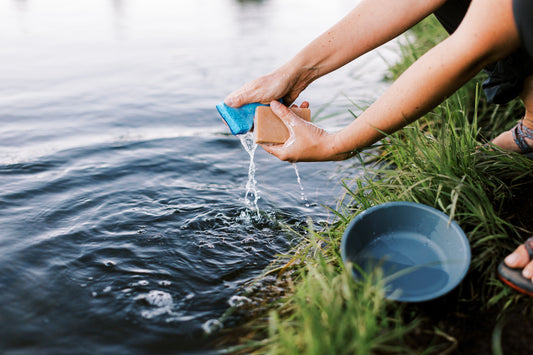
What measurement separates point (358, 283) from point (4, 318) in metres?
1.50

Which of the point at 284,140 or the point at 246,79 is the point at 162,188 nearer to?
the point at 284,140

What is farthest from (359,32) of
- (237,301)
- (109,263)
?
(109,263)

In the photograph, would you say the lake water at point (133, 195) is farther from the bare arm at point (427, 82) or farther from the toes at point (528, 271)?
the toes at point (528, 271)

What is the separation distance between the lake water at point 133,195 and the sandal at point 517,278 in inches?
43.5

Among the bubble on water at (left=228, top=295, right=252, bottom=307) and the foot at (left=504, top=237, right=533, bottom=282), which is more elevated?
the foot at (left=504, top=237, right=533, bottom=282)

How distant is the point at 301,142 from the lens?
2.29 meters

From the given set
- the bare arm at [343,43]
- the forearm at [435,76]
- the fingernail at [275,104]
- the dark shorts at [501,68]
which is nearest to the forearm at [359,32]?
the bare arm at [343,43]

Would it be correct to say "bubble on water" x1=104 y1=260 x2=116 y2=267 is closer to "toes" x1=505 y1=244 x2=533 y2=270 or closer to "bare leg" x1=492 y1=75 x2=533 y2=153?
"toes" x1=505 y1=244 x2=533 y2=270

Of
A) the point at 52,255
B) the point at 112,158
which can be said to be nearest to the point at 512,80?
the point at 52,255

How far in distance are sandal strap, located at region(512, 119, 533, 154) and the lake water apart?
1174mm

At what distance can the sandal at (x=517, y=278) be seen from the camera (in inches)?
69.6

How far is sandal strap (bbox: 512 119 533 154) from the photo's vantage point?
8.52 ft

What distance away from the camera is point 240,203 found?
10.0ft

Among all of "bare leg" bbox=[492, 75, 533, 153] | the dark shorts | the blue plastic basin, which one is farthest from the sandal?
"bare leg" bbox=[492, 75, 533, 153]
